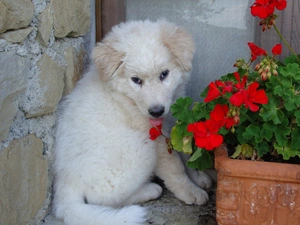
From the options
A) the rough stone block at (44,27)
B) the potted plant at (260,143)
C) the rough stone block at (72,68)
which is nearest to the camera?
the potted plant at (260,143)

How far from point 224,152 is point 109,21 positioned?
4.85ft

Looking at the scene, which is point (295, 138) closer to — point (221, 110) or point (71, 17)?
point (221, 110)

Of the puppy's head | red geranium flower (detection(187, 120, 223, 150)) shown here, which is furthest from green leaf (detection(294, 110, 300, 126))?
the puppy's head

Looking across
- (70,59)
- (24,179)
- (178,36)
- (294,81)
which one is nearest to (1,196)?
(24,179)

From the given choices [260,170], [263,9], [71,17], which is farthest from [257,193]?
[71,17]

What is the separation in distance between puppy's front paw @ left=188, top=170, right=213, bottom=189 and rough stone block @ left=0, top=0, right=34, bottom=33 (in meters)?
1.47

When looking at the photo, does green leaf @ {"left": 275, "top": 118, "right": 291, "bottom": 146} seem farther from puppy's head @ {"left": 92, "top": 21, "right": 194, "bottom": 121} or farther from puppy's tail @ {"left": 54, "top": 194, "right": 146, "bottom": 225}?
puppy's tail @ {"left": 54, "top": 194, "right": 146, "bottom": 225}

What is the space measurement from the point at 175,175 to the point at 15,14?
4.42ft

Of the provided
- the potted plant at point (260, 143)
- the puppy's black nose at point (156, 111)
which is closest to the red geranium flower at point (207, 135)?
the potted plant at point (260, 143)

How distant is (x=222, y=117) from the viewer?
187 centimetres

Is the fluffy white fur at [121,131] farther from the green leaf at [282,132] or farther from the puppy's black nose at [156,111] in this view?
the green leaf at [282,132]

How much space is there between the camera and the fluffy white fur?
238 centimetres

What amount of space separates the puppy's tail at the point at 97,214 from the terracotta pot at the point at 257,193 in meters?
0.50

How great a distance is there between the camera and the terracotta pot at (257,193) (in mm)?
1880
